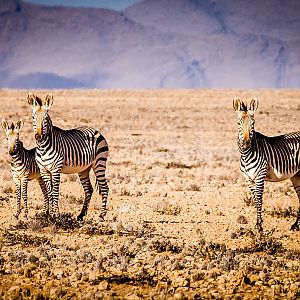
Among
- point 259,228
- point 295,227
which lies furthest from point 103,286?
point 295,227

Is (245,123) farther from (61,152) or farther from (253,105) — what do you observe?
(61,152)

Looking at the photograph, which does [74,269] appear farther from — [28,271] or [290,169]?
[290,169]

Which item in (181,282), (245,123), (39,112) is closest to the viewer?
(181,282)

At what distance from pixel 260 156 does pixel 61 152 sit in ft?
13.0

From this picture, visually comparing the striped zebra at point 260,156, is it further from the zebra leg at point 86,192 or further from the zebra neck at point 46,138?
the zebra neck at point 46,138

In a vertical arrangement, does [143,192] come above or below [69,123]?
below

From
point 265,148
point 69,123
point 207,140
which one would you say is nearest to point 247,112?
point 265,148

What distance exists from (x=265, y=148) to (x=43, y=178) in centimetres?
446

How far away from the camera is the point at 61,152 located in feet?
43.2

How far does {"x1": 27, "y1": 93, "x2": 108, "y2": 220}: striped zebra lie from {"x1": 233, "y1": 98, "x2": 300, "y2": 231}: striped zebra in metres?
3.29

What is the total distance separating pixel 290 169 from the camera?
1296 cm

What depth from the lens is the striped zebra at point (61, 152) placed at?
12.8m

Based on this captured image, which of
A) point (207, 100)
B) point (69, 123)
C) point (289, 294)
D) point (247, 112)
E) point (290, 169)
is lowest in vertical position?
point (289, 294)

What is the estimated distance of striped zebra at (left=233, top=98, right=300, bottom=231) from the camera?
12312 millimetres
